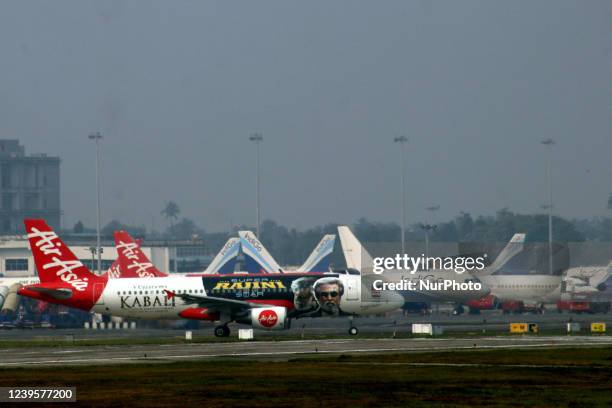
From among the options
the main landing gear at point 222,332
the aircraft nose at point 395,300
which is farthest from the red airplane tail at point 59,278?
the aircraft nose at point 395,300

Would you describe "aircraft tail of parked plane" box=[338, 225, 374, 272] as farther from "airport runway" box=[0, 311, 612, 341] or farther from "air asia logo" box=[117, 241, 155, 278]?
"air asia logo" box=[117, 241, 155, 278]

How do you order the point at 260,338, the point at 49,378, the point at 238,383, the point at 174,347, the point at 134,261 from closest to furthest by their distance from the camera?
the point at 238,383, the point at 49,378, the point at 174,347, the point at 260,338, the point at 134,261

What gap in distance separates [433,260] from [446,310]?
56.7 ft

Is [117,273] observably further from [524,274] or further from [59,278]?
[59,278]

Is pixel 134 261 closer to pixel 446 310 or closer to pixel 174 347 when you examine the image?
pixel 446 310

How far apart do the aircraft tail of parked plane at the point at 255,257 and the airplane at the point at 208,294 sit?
73.1 m

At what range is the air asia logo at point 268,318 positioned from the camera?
273 feet

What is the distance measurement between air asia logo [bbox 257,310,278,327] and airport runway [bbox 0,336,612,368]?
22.3 feet

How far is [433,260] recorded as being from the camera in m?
99.8

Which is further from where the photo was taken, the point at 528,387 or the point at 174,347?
the point at 174,347

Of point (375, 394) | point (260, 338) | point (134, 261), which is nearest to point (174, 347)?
point (260, 338)

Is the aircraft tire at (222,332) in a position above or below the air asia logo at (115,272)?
below

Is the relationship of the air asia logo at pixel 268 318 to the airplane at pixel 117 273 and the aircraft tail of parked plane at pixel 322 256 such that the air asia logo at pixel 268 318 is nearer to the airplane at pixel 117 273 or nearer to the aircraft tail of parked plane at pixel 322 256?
the airplane at pixel 117 273

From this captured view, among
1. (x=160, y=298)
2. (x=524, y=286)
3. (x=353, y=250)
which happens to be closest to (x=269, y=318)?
(x=160, y=298)
